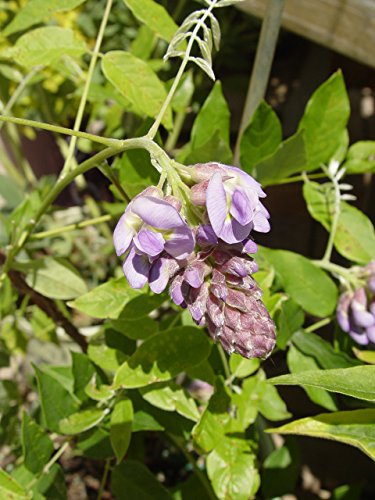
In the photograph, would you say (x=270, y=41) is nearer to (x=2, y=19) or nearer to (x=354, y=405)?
(x=354, y=405)

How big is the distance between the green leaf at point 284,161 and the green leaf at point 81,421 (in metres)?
0.33

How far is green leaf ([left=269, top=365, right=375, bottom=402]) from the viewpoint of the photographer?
17.6 inches

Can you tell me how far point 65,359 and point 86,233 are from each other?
302 millimetres

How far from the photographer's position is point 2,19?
58.1 inches

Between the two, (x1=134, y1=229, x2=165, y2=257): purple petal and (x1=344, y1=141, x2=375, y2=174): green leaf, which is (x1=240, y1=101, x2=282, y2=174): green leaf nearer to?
(x1=344, y1=141, x2=375, y2=174): green leaf

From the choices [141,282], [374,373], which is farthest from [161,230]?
[374,373]

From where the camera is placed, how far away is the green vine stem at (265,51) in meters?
0.71

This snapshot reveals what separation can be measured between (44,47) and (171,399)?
0.43 meters

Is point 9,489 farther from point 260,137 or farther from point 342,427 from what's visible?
point 260,137

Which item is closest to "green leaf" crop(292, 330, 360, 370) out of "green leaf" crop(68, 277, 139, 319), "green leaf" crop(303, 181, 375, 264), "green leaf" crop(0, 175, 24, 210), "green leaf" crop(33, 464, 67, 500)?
"green leaf" crop(303, 181, 375, 264)

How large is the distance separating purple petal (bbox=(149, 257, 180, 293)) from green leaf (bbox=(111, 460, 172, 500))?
408 millimetres

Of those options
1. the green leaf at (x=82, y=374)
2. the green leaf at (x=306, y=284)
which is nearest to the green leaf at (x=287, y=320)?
the green leaf at (x=306, y=284)

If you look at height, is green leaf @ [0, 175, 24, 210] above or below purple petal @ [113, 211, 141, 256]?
below

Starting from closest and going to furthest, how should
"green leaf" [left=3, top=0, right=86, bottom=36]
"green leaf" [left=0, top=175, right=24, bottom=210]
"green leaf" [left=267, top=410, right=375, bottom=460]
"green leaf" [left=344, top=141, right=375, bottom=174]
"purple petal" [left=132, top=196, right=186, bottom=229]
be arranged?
"purple petal" [left=132, top=196, right=186, bottom=229] → "green leaf" [left=267, top=410, right=375, bottom=460] → "green leaf" [left=3, top=0, right=86, bottom=36] → "green leaf" [left=344, top=141, right=375, bottom=174] → "green leaf" [left=0, top=175, right=24, bottom=210]
